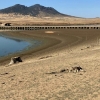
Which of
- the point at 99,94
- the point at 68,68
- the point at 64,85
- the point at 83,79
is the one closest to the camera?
the point at 99,94

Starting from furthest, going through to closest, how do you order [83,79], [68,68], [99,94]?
1. [68,68]
2. [83,79]
3. [99,94]

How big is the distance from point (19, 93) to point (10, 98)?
74cm

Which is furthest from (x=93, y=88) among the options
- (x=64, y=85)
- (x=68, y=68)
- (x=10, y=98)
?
(x=68, y=68)

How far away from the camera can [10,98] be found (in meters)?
12.2

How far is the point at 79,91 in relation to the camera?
41.5 ft

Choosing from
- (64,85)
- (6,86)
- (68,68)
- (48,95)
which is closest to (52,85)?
(64,85)

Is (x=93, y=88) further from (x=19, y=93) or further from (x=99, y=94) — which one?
(x=19, y=93)

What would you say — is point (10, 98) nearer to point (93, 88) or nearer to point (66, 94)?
point (66, 94)

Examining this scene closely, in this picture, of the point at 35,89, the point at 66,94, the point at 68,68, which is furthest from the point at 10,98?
the point at 68,68

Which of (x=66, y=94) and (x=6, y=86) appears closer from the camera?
(x=66, y=94)

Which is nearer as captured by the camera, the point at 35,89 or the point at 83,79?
the point at 35,89

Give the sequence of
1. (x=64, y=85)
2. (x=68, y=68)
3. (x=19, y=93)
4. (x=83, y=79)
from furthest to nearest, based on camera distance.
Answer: (x=68, y=68)
(x=83, y=79)
(x=64, y=85)
(x=19, y=93)

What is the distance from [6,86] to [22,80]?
134 centimetres

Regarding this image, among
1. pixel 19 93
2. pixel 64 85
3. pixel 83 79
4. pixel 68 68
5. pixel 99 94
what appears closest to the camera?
pixel 99 94
